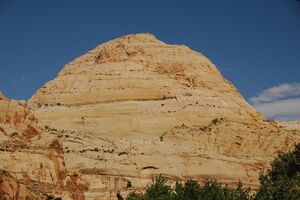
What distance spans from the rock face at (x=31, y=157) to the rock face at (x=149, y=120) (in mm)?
5867

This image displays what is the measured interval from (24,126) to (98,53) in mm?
43666

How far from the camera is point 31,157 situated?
46219 mm

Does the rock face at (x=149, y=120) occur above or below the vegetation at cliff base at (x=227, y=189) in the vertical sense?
above

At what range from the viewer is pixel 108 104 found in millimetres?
78312

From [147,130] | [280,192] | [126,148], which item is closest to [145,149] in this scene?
[126,148]

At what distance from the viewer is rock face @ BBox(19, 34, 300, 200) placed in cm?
6269

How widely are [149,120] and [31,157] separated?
30169 millimetres

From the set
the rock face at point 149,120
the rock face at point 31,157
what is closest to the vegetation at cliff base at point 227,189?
the rock face at point 31,157

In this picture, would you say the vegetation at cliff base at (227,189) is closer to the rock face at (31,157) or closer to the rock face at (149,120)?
the rock face at (31,157)

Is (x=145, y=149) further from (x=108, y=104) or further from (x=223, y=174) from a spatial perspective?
(x=108, y=104)

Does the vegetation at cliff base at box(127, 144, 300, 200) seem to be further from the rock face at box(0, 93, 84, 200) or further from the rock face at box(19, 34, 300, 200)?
the rock face at box(19, 34, 300, 200)

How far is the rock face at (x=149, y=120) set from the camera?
62688mm

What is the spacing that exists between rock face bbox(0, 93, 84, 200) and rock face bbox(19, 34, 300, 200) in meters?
5.87

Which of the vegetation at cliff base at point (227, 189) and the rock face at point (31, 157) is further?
the rock face at point (31, 157)
